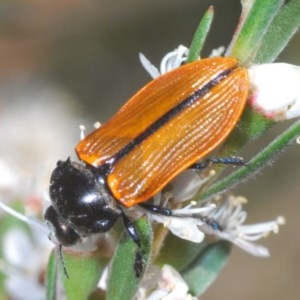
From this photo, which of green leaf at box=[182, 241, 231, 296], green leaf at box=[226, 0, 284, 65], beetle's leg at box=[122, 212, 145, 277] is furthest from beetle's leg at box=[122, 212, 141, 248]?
green leaf at box=[226, 0, 284, 65]

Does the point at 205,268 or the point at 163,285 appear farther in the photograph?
the point at 205,268

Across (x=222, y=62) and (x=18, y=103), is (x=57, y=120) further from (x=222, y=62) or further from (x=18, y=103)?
(x=222, y=62)

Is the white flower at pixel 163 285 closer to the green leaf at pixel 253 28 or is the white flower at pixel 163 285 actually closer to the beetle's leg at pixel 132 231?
the beetle's leg at pixel 132 231

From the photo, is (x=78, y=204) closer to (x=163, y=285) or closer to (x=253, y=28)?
(x=163, y=285)

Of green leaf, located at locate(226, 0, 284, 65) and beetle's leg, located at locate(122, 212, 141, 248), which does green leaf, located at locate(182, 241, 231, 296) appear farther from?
green leaf, located at locate(226, 0, 284, 65)

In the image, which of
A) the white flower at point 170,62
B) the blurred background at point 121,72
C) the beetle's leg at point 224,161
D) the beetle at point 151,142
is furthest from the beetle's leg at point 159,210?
the blurred background at point 121,72

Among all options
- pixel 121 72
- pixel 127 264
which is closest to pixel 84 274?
pixel 127 264
